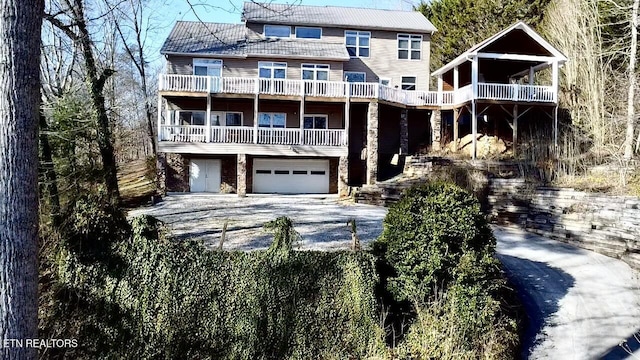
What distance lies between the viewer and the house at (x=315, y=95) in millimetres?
18500

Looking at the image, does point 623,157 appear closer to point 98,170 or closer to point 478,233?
point 478,233

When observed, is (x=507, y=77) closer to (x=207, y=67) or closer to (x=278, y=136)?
(x=278, y=136)

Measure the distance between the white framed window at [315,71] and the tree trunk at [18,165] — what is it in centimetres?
1782

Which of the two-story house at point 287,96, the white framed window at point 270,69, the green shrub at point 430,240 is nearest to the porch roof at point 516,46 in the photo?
the two-story house at point 287,96

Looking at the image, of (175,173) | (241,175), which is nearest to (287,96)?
(241,175)

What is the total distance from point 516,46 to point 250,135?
581 inches

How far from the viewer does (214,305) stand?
19.2 ft

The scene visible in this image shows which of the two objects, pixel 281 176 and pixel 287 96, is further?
pixel 281 176

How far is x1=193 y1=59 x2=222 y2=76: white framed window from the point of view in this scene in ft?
67.6

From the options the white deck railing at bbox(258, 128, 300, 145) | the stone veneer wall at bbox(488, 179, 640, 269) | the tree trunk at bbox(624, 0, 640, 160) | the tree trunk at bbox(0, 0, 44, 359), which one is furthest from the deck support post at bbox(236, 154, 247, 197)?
the tree trunk at bbox(624, 0, 640, 160)

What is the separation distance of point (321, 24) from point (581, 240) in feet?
57.0

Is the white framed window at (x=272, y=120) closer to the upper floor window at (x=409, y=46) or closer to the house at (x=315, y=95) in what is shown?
the house at (x=315, y=95)

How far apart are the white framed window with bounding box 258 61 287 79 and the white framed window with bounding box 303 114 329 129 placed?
2.72 meters

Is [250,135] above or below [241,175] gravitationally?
above
